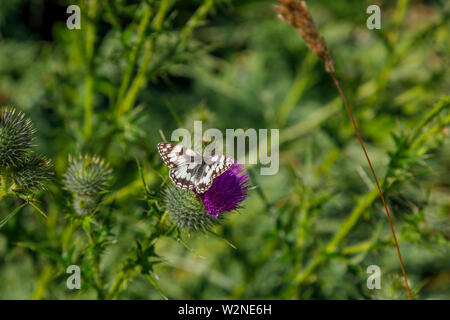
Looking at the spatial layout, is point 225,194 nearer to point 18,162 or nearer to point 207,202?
point 207,202

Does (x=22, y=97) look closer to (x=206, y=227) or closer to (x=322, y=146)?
(x=206, y=227)

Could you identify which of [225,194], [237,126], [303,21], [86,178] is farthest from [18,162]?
[237,126]

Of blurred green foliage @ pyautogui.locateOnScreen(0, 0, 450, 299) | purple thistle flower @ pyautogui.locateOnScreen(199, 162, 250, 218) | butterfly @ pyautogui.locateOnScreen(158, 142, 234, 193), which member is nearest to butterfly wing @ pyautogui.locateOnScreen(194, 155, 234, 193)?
butterfly @ pyautogui.locateOnScreen(158, 142, 234, 193)

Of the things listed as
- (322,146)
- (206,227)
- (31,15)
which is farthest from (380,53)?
(31,15)

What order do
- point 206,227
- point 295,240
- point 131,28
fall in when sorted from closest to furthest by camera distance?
point 206,227 < point 131,28 < point 295,240

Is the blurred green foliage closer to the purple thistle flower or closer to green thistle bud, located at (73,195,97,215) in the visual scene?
green thistle bud, located at (73,195,97,215)
